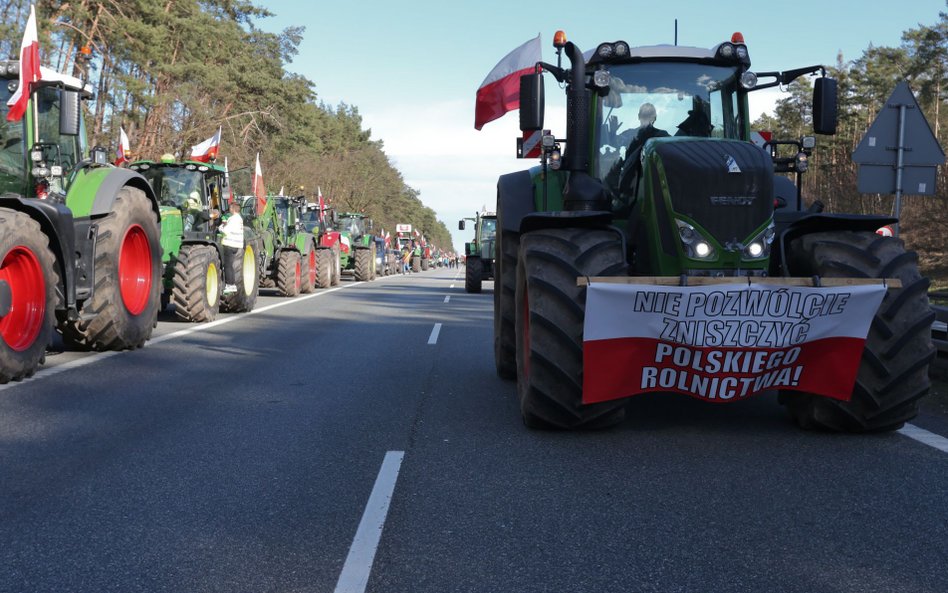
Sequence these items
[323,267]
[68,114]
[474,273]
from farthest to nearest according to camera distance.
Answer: [323,267] < [474,273] < [68,114]

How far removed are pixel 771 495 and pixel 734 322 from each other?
3.98ft

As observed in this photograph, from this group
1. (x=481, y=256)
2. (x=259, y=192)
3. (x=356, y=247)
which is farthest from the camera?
(x=356, y=247)

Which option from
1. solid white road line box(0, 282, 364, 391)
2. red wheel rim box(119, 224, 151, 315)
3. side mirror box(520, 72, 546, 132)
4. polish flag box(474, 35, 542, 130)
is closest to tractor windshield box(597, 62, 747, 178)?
side mirror box(520, 72, 546, 132)

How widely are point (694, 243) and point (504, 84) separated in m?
12.3

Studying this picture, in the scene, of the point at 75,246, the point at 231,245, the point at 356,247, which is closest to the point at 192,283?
the point at 231,245

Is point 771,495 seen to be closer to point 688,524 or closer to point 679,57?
point 688,524

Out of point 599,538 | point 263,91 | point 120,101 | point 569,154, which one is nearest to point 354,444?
point 599,538

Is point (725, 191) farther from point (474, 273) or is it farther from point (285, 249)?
point (474, 273)

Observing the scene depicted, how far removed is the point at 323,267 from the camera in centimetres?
2730

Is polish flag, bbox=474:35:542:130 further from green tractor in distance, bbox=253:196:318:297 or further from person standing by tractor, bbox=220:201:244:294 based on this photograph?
green tractor in distance, bbox=253:196:318:297

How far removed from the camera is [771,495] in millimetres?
4691

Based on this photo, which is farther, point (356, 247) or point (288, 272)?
point (356, 247)

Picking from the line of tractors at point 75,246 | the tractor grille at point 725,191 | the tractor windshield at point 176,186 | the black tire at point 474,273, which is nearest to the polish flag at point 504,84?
the tractor windshield at point 176,186

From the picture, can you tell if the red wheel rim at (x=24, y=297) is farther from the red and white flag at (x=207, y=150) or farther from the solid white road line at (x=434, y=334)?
the red and white flag at (x=207, y=150)
